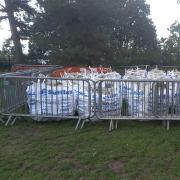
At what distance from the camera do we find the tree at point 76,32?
37.2 metres

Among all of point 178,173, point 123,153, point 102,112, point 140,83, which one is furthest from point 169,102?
point 178,173

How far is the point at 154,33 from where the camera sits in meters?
47.5

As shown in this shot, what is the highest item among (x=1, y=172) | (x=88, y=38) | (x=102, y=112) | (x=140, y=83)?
(x=88, y=38)

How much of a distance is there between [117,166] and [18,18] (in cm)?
3387

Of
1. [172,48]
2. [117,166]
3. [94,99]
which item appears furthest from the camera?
[172,48]

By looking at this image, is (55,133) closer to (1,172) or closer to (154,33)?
(1,172)

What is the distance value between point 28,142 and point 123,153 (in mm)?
1940

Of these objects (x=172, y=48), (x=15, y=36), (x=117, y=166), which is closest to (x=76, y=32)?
(x=15, y=36)

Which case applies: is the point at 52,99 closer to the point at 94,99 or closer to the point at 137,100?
the point at 94,99

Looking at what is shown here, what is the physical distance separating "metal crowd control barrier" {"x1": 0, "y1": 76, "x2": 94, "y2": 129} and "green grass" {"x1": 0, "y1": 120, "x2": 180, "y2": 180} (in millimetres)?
275

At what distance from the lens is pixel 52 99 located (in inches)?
367

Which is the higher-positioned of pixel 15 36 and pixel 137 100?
pixel 15 36

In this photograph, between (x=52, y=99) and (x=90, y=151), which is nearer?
(x=90, y=151)

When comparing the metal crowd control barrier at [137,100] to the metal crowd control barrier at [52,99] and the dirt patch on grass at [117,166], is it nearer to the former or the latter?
the metal crowd control barrier at [52,99]
